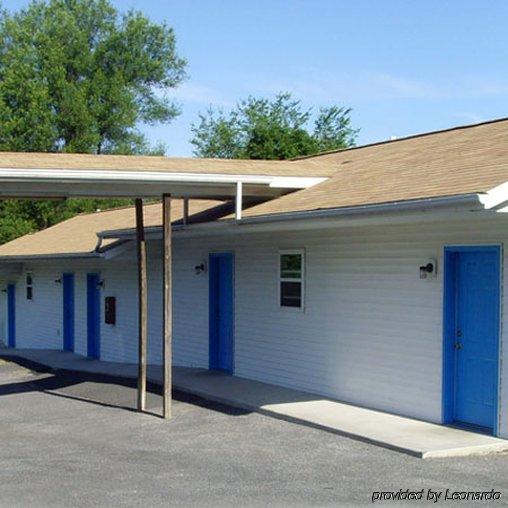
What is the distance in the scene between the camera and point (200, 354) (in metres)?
16.5

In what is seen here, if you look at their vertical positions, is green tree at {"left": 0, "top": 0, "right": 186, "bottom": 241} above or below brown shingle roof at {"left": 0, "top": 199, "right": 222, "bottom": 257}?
above

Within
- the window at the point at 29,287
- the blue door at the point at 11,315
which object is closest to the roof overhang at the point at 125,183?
the window at the point at 29,287

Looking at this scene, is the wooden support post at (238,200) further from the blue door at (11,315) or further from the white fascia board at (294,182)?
the blue door at (11,315)

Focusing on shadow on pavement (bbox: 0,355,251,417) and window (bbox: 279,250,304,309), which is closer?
shadow on pavement (bbox: 0,355,251,417)

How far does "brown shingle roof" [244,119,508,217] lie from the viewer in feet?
33.3

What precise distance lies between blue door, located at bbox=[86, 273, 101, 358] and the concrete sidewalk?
14.0 feet

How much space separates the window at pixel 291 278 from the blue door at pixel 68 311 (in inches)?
397

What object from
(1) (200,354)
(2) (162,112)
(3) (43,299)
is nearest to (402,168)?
(1) (200,354)

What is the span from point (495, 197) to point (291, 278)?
17.6 ft

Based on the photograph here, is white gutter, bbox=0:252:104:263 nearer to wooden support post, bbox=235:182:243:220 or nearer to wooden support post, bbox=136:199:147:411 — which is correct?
wooden support post, bbox=136:199:147:411

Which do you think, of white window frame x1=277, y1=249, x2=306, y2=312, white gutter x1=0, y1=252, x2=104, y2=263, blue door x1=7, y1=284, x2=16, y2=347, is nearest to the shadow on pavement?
white window frame x1=277, y1=249, x2=306, y2=312

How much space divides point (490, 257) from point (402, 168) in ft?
10.2

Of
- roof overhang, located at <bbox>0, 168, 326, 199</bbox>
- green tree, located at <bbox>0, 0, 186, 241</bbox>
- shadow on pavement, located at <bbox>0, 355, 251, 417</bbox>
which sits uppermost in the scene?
green tree, located at <bbox>0, 0, 186, 241</bbox>

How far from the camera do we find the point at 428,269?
425 inches
